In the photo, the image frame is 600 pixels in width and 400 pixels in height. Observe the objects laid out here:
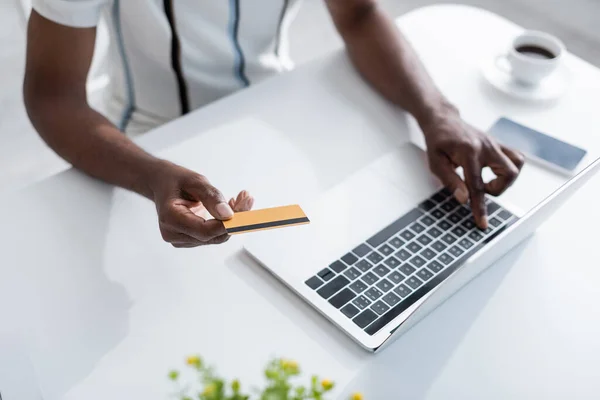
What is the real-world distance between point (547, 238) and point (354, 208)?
10.3 inches

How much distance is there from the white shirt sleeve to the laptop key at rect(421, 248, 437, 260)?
0.57 m

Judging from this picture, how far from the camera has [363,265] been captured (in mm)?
881

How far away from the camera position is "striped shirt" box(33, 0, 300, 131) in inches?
46.1

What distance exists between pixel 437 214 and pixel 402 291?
0.53 ft

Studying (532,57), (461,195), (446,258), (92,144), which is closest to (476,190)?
(461,195)

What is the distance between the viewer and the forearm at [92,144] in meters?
0.94

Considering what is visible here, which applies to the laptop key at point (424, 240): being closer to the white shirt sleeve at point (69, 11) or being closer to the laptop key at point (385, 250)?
the laptop key at point (385, 250)

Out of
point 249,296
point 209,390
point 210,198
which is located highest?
point 209,390

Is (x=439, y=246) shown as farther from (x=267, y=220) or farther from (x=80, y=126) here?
(x=80, y=126)

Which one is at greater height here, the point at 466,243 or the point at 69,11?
the point at 69,11

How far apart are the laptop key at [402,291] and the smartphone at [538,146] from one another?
342 millimetres

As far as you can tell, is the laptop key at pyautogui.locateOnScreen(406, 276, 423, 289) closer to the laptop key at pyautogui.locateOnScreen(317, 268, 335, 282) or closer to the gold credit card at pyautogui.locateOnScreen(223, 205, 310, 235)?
the laptop key at pyautogui.locateOnScreen(317, 268, 335, 282)

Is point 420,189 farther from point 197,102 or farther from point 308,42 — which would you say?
point 308,42

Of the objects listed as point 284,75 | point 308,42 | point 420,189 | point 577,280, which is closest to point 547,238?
point 577,280
